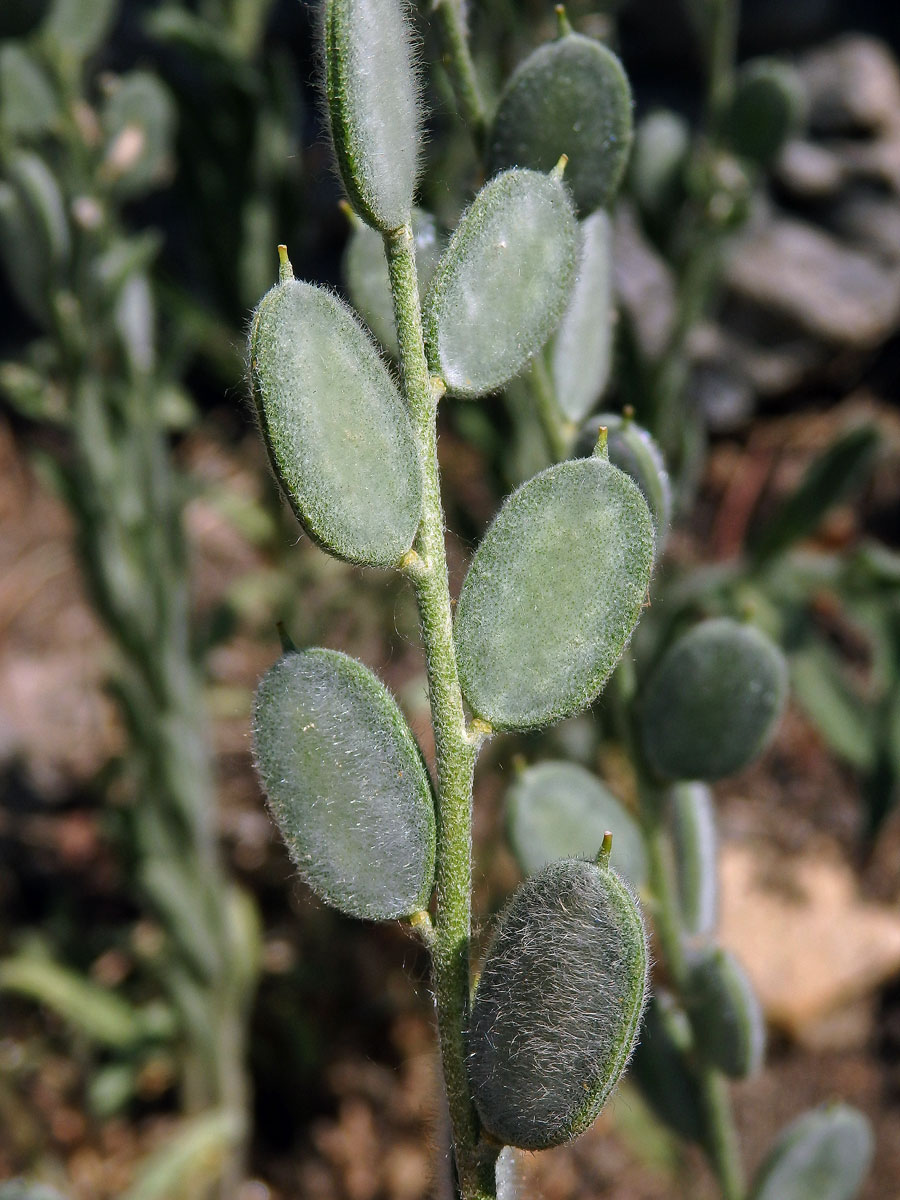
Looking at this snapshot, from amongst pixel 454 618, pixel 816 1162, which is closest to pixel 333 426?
pixel 454 618

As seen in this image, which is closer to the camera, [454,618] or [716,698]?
[454,618]

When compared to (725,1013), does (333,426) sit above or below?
above

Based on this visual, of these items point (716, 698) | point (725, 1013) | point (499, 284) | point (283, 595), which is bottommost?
point (283, 595)

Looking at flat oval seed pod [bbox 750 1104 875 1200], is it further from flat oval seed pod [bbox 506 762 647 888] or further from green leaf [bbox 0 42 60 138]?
green leaf [bbox 0 42 60 138]

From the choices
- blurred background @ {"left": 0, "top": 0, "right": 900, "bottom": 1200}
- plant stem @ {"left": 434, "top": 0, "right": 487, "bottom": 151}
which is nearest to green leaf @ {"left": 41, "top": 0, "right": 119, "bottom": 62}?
blurred background @ {"left": 0, "top": 0, "right": 900, "bottom": 1200}

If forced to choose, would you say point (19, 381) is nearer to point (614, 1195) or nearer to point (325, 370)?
point (325, 370)

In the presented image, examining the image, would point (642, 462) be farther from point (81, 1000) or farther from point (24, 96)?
point (81, 1000)

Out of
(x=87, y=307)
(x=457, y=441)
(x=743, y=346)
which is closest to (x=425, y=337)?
(x=87, y=307)
